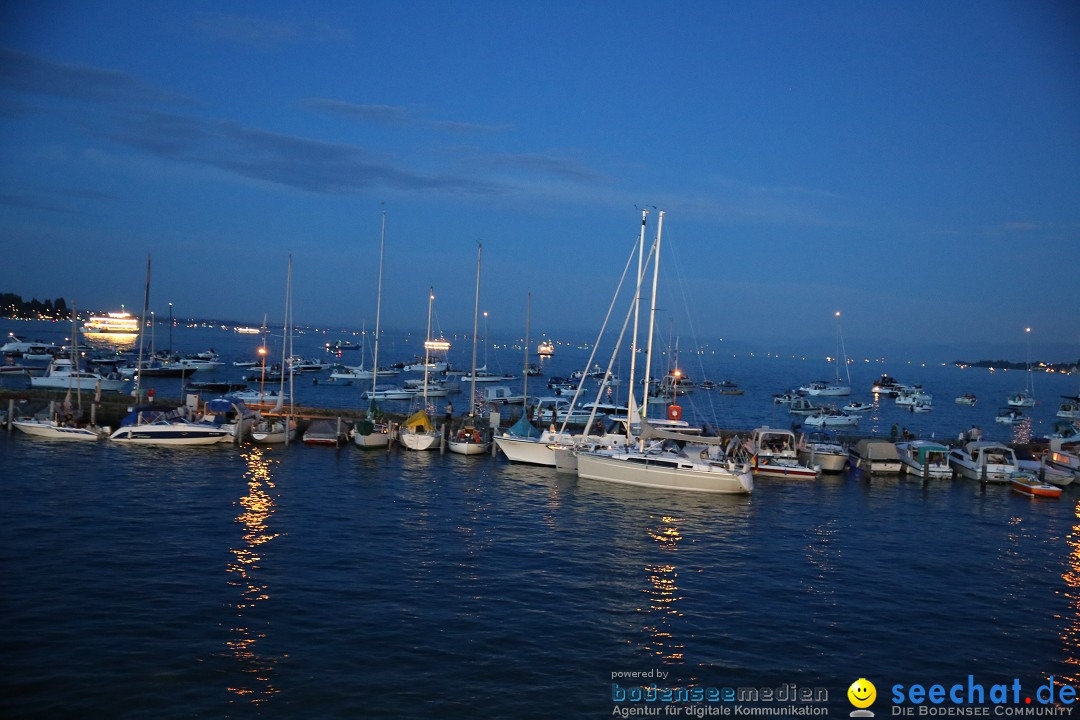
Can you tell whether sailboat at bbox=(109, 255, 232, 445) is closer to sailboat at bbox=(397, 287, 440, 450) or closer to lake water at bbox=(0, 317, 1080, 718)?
lake water at bbox=(0, 317, 1080, 718)

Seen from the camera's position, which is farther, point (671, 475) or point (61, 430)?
point (61, 430)

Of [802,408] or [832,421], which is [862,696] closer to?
[832,421]

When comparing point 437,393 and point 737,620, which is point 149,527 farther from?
point 437,393

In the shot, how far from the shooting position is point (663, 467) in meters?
33.5

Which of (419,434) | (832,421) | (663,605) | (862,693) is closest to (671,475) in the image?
(663,605)

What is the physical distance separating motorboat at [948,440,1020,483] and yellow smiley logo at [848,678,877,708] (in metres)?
27.8

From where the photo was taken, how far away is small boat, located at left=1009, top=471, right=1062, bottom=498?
3556cm

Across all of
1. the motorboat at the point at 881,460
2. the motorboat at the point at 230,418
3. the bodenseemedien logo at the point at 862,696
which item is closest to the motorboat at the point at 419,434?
the motorboat at the point at 230,418

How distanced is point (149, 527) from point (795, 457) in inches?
1168

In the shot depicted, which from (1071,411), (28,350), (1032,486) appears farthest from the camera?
(28,350)

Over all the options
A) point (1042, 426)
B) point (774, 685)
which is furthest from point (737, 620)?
point (1042, 426)

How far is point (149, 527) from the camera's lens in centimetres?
2416

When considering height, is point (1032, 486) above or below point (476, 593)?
above

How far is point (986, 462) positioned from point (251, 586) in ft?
116
